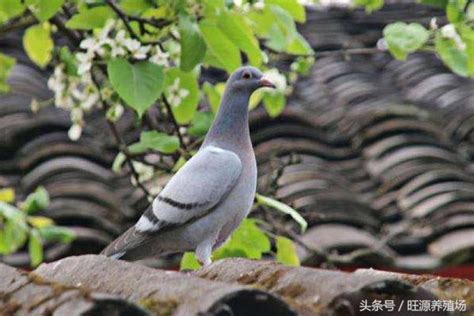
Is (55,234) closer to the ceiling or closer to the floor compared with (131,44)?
closer to the floor

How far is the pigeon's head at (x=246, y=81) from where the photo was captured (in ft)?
10.3

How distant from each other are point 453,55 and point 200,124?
83cm

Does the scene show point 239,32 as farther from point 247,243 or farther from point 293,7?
point 247,243

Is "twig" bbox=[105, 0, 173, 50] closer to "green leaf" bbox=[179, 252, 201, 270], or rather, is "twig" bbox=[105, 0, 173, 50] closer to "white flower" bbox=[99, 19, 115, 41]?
"white flower" bbox=[99, 19, 115, 41]

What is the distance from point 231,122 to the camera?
310cm

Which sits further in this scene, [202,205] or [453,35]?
[453,35]

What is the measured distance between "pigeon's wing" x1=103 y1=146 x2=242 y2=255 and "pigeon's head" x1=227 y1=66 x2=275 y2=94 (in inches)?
8.1

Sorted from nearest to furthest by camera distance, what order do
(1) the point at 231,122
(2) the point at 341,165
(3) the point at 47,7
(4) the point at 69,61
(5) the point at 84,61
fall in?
(1) the point at 231,122, (3) the point at 47,7, (5) the point at 84,61, (4) the point at 69,61, (2) the point at 341,165

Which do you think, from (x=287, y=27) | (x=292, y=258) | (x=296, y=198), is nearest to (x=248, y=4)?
(x=287, y=27)

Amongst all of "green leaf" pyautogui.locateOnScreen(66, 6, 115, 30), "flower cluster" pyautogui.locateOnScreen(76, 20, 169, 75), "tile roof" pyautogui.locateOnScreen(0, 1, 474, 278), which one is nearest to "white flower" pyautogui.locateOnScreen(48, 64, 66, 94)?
"flower cluster" pyautogui.locateOnScreen(76, 20, 169, 75)

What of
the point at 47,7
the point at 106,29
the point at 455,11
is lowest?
the point at 455,11

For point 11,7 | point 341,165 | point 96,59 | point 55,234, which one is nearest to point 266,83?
point 96,59

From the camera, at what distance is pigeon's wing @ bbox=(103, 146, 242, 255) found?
2973 mm

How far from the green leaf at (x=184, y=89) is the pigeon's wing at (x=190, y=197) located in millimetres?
863
